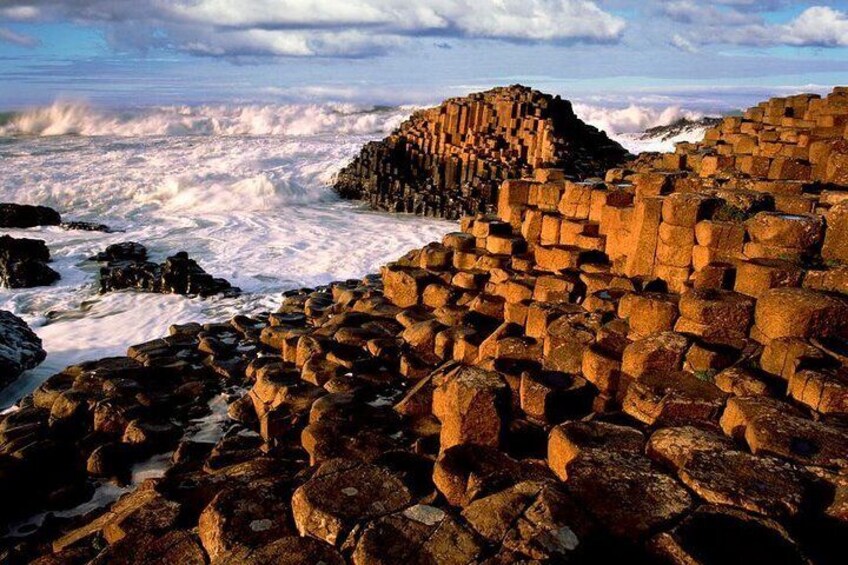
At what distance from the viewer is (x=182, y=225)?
2123 centimetres

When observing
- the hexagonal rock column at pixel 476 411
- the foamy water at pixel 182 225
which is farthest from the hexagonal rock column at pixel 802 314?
the foamy water at pixel 182 225

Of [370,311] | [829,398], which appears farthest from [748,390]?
[370,311]

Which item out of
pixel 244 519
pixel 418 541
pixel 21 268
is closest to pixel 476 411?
pixel 418 541

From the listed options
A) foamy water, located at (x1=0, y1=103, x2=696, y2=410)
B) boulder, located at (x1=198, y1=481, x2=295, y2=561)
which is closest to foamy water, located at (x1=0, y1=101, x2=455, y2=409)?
foamy water, located at (x1=0, y1=103, x2=696, y2=410)

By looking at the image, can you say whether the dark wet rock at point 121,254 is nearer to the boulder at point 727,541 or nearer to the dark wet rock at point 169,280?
the dark wet rock at point 169,280

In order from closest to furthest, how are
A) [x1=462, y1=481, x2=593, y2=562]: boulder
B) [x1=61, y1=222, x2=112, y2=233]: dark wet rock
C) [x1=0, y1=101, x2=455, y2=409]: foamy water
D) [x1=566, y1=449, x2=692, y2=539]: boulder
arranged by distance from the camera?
[x1=462, y1=481, x2=593, y2=562]: boulder < [x1=566, y1=449, x2=692, y2=539]: boulder < [x1=0, y1=101, x2=455, y2=409]: foamy water < [x1=61, y1=222, x2=112, y2=233]: dark wet rock

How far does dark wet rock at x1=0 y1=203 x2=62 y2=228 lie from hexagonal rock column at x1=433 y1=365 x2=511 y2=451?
66.8ft

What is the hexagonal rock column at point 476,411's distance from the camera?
4.96 meters

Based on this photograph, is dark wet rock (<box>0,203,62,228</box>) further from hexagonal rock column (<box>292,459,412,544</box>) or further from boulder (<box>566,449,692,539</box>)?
boulder (<box>566,449,692,539</box>)

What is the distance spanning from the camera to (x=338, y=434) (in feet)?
18.0

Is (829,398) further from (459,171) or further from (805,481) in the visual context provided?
(459,171)

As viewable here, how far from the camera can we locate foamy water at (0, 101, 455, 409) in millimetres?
11977

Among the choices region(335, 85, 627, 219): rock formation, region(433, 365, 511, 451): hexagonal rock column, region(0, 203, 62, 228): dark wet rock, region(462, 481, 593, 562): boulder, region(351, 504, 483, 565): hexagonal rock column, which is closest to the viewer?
region(462, 481, 593, 562): boulder

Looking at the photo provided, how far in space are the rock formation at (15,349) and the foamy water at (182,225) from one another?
18cm
